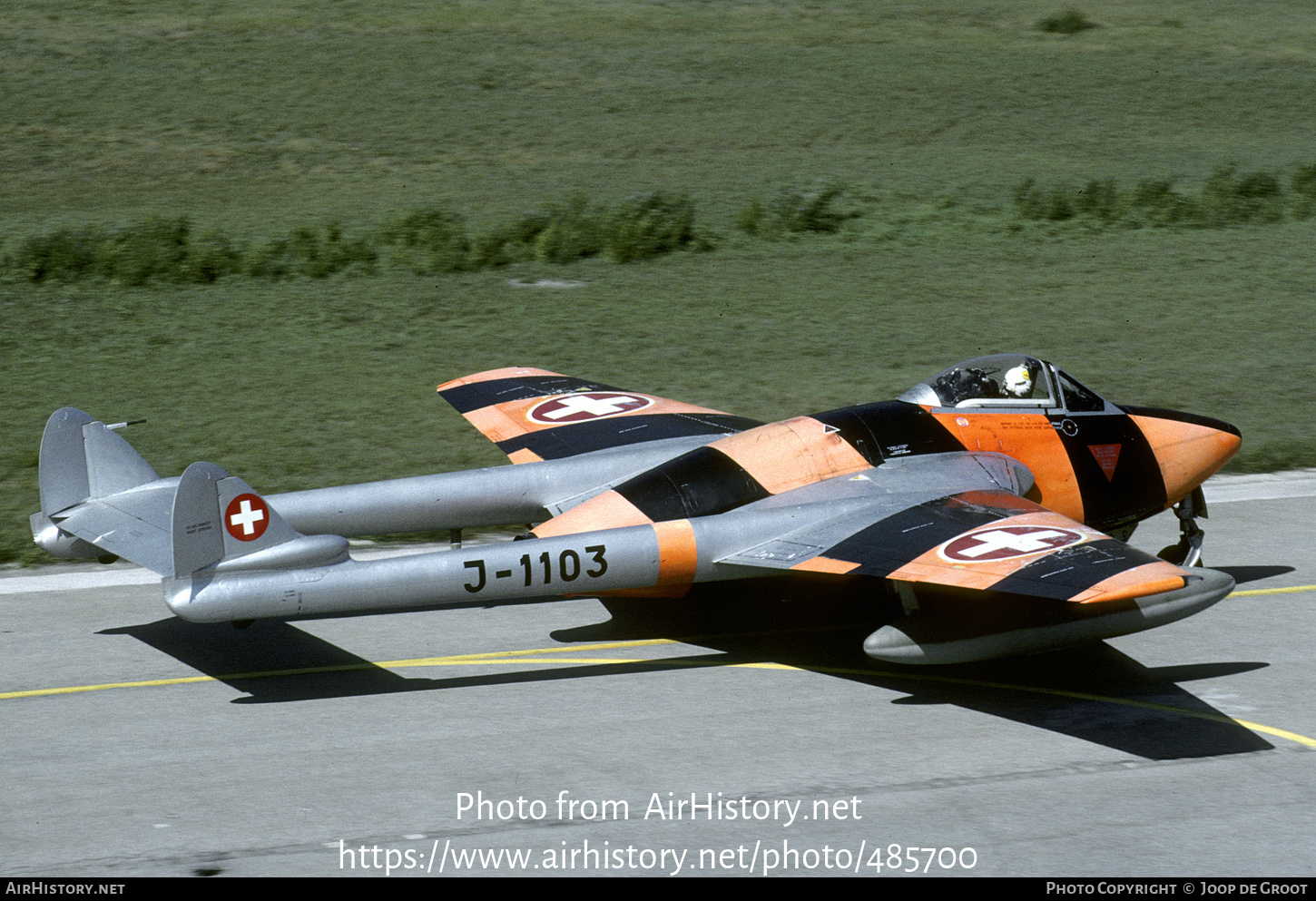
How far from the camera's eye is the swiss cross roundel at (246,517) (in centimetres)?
1127

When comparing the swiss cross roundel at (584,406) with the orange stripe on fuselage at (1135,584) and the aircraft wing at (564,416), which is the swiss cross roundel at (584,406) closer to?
the aircraft wing at (564,416)

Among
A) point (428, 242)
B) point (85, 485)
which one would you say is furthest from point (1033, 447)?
point (428, 242)

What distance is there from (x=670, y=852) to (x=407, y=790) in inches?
85.0

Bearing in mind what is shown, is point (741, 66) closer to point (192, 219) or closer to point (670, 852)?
point (192, 219)

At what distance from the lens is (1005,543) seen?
11375 mm

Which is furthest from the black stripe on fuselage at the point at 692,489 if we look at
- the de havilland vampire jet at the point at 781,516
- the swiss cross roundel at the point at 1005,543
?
the swiss cross roundel at the point at 1005,543

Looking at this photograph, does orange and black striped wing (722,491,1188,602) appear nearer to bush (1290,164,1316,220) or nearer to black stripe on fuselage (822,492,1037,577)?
black stripe on fuselage (822,492,1037,577)

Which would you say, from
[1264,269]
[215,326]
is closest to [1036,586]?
[215,326]

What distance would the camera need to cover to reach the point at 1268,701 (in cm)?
1184

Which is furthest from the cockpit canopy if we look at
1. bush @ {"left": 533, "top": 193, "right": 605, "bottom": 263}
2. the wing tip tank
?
bush @ {"left": 533, "top": 193, "right": 605, "bottom": 263}

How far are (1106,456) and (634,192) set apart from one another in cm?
2598

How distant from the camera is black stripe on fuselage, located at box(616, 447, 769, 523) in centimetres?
1309

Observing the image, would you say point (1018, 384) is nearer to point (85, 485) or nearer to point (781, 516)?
point (781, 516)

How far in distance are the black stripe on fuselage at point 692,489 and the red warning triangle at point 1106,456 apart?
346cm
